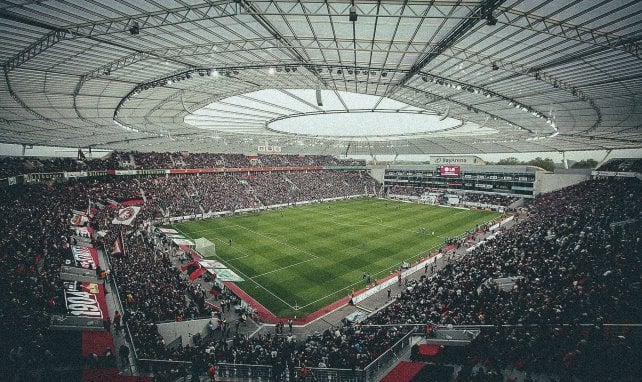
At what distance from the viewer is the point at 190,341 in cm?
1566

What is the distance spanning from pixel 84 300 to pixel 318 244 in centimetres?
2203

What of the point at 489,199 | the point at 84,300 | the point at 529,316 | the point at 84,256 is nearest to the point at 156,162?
the point at 84,256

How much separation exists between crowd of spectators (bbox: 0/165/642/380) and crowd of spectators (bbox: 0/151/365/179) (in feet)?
30.2

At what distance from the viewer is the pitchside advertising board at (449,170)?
6404 centimetres

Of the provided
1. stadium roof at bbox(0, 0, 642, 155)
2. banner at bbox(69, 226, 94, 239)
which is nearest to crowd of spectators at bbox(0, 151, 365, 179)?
stadium roof at bbox(0, 0, 642, 155)

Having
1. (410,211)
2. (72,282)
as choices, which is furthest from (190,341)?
(410,211)

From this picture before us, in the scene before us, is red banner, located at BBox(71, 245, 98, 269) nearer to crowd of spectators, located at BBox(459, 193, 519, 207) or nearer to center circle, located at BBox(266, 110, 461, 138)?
center circle, located at BBox(266, 110, 461, 138)

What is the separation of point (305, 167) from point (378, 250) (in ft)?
151

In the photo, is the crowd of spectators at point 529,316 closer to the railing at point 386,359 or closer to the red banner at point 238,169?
the railing at point 386,359

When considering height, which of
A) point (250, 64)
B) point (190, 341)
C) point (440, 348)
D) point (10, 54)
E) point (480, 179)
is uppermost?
point (250, 64)

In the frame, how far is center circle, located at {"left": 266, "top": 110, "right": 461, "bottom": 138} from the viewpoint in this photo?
36.8m

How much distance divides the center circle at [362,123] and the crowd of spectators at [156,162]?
20191mm

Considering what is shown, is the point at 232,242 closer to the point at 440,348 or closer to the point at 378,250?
the point at 378,250

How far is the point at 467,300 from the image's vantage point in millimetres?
14078
